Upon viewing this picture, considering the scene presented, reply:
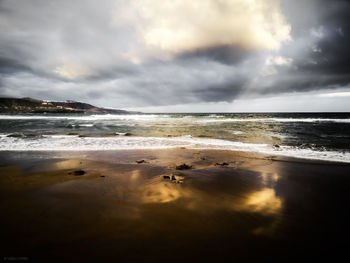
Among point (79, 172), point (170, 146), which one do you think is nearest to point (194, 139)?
point (170, 146)

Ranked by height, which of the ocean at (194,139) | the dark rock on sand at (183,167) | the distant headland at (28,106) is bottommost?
the dark rock on sand at (183,167)

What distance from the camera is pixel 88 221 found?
274 cm

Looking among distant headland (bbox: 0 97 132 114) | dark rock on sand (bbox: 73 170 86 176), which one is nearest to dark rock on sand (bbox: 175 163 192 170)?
dark rock on sand (bbox: 73 170 86 176)

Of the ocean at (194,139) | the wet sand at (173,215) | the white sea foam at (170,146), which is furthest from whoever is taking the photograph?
the ocean at (194,139)

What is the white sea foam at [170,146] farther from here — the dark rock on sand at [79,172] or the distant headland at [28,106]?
the distant headland at [28,106]

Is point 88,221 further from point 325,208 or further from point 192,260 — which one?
point 325,208

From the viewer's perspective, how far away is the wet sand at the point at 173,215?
2.16 meters

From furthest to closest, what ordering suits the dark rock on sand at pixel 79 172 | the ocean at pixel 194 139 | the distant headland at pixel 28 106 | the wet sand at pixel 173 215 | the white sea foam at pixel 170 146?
the distant headland at pixel 28 106 → the ocean at pixel 194 139 → the white sea foam at pixel 170 146 → the dark rock on sand at pixel 79 172 → the wet sand at pixel 173 215

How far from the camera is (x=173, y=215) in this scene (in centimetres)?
295

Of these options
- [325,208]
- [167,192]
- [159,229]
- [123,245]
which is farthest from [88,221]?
[325,208]

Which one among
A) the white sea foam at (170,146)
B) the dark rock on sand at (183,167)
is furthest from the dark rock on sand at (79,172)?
the white sea foam at (170,146)

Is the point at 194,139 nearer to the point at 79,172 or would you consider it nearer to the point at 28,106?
the point at 79,172

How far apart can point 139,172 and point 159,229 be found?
2832 millimetres

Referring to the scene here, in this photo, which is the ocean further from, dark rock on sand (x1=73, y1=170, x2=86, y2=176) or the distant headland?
the distant headland
